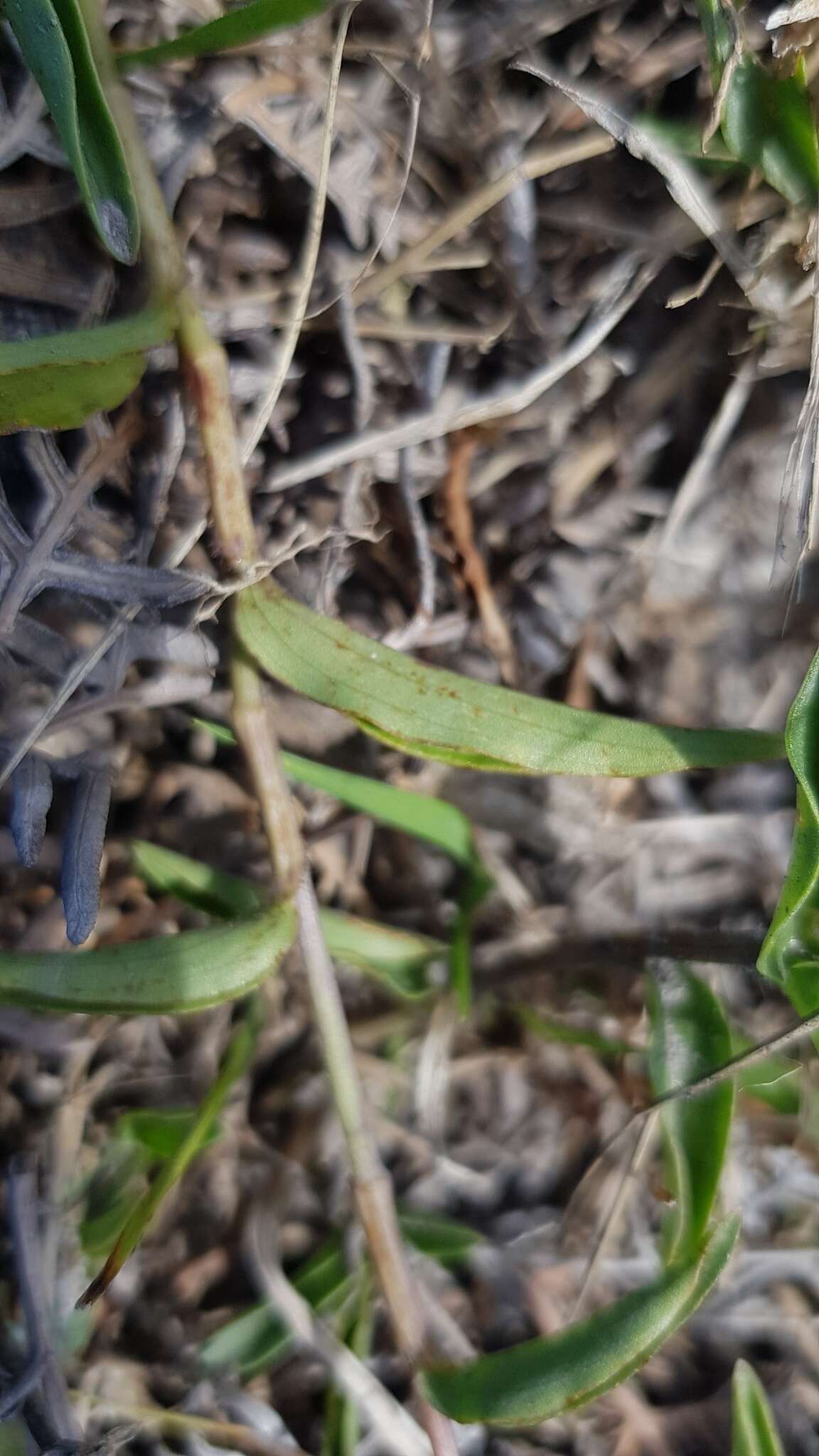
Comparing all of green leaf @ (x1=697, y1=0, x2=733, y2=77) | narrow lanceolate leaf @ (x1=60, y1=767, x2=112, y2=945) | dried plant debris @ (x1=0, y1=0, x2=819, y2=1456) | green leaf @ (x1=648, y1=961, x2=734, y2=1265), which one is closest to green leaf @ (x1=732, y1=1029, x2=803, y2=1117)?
dried plant debris @ (x1=0, y1=0, x2=819, y2=1456)

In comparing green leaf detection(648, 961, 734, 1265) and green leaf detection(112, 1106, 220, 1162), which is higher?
green leaf detection(648, 961, 734, 1265)

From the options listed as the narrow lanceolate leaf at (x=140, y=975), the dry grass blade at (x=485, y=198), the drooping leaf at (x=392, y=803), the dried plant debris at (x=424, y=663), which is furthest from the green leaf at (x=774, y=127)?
the narrow lanceolate leaf at (x=140, y=975)

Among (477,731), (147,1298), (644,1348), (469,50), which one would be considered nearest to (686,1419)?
(644,1348)

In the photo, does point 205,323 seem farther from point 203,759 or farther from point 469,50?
point 203,759

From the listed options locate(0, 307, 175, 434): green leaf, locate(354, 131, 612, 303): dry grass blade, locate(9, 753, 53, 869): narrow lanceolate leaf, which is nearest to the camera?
locate(0, 307, 175, 434): green leaf

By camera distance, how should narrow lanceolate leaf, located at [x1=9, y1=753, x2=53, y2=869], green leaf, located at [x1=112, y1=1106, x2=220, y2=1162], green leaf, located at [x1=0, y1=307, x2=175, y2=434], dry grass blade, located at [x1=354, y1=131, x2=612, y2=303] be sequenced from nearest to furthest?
1. green leaf, located at [x1=0, y1=307, x2=175, y2=434]
2. narrow lanceolate leaf, located at [x1=9, y1=753, x2=53, y2=869]
3. dry grass blade, located at [x1=354, y1=131, x2=612, y2=303]
4. green leaf, located at [x1=112, y1=1106, x2=220, y2=1162]

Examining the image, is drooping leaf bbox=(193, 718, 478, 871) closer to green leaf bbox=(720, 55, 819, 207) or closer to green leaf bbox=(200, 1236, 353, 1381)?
green leaf bbox=(200, 1236, 353, 1381)

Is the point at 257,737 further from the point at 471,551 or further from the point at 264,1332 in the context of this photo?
the point at 264,1332
